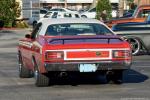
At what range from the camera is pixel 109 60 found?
12.0 m

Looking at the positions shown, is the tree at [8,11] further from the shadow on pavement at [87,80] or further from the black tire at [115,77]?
the black tire at [115,77]

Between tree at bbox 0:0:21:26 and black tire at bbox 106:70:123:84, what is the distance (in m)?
28.4

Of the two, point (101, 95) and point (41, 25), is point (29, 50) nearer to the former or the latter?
point (41, 25)

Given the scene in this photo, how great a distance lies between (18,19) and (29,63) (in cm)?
3073

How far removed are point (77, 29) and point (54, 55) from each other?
145cm

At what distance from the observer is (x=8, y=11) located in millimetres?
41062

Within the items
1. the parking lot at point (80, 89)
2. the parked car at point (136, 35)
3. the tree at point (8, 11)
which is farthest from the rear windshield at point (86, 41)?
Result: the tree at point (8, 11)

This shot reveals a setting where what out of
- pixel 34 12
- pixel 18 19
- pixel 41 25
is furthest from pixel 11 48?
pixel 34 12

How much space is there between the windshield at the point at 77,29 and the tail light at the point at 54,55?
1068mm

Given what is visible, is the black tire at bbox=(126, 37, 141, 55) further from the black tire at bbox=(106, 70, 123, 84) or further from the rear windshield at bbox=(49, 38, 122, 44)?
the rear windshield at bbox=(49, 38, 122, 44)

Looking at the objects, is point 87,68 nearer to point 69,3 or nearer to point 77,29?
point 77,29

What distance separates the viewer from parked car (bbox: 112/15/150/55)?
20469 millimetres

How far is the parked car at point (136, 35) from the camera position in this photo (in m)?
20.5

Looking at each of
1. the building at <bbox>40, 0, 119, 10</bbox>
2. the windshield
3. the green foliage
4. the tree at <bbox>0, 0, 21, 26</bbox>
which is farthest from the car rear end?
the building at <bbox>40, 0, 119, 10</bbox>
